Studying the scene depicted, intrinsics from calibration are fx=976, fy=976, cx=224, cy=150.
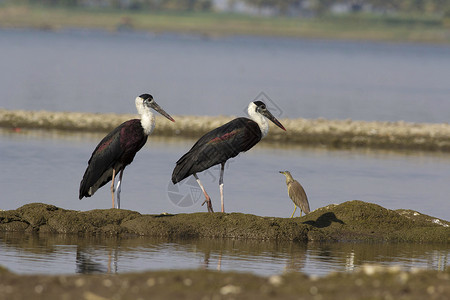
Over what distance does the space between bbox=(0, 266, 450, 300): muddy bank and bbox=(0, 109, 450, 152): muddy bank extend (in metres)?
17.2

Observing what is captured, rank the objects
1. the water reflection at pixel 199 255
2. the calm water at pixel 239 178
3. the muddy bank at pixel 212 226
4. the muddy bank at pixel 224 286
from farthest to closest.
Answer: the calm water at pixel 239 178
the muddy bank at pixel 212 226
the water reflection at pixel 199 255
the muddy bank at pixel 224 286

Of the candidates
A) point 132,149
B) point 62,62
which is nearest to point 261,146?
point 132,149

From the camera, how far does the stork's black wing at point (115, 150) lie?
540 inches

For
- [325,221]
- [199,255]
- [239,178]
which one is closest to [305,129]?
[239,178]

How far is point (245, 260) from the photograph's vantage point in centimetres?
1177

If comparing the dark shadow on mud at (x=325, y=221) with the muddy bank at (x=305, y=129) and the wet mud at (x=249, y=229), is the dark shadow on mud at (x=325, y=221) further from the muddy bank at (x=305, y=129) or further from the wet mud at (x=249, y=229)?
the muddy bank at (x=305, y=129)

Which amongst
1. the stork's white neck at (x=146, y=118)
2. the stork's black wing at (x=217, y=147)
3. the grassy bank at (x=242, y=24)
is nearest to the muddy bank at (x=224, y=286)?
the stork's black wing at (x=217, y=147)

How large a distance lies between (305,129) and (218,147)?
45.1ft

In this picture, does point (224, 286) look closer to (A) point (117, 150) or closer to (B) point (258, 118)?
(A) point (117, 150)

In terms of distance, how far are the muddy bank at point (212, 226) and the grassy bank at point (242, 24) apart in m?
161

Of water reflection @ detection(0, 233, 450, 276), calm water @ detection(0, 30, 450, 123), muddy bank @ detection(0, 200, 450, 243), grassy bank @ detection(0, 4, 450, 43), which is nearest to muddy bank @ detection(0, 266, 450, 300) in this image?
water reflection @ detection(0, 233, 450, 276)

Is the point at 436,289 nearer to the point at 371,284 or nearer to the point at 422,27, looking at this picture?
the point at 371,284

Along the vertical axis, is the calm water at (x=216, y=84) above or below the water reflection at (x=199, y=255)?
above

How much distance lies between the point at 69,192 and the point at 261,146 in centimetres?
912
